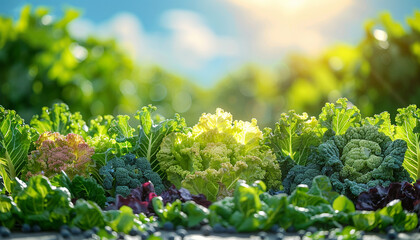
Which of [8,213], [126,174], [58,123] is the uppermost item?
[58,123]

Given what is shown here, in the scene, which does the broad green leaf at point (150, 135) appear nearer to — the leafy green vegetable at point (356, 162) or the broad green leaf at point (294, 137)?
the broad green leaf at point (294, 137)

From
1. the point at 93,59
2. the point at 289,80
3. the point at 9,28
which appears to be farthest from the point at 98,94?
the point at 289,80

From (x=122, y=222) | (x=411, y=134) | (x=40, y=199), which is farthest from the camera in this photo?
(x=411, y=134)

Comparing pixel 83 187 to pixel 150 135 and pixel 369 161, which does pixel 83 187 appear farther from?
pixel 369 161

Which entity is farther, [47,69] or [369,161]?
[47,69]

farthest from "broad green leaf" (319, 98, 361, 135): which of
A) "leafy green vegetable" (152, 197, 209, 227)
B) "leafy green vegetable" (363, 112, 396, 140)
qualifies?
"leafy green vegetable" (152, 197, 209, 227)

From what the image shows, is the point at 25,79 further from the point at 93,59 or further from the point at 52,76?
the point at 93,59

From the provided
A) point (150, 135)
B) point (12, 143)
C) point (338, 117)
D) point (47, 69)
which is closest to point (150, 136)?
point (150, 135)

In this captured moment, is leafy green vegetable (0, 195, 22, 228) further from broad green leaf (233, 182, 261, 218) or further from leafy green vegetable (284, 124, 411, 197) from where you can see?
leafy green vegetable (284, 124, 411, 197)
